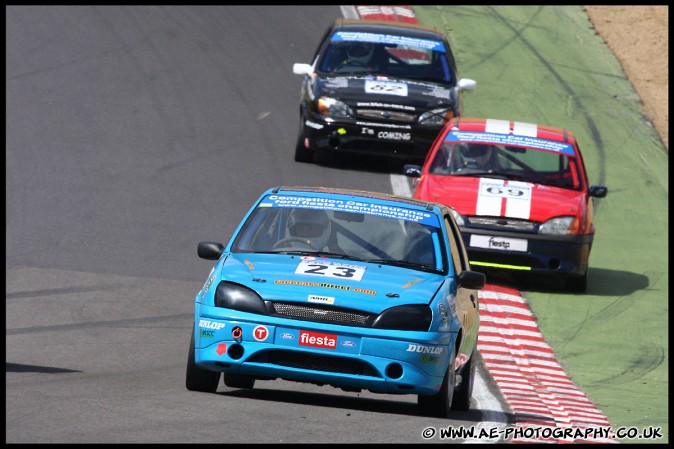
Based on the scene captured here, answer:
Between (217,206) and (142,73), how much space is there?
6.18 meters

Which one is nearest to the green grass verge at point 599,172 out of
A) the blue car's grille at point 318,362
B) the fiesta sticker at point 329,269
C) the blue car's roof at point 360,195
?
the blue car's grille at point 318,362

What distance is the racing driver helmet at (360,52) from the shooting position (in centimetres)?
1988

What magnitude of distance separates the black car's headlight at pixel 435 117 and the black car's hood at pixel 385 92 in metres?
0.07

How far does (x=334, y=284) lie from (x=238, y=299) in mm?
574

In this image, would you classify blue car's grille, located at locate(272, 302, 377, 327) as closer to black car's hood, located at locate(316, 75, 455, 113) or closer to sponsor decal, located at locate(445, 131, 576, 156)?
sponsor decal, located at locate(445, 131, 576, 156)

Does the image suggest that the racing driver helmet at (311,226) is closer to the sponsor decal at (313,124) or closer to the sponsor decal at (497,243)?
the sponsor decal at (497,243)

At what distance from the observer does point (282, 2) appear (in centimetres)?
2841

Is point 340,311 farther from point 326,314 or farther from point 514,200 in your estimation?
point 514,200

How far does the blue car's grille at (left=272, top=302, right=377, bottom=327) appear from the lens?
895cm

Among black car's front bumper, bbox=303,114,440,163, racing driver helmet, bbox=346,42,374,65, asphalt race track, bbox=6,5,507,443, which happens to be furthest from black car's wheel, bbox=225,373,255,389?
racing driver helmet, bbox=346,42,374,65

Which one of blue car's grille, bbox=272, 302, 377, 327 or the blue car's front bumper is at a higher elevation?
blue car's grille, bbox=272, 302, 377, 327

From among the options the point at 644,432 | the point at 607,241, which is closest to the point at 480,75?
the point at 607,241

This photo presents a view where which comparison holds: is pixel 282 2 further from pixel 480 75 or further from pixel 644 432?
pixel 644 432

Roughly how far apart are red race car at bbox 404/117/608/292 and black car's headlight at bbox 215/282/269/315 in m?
6.54
